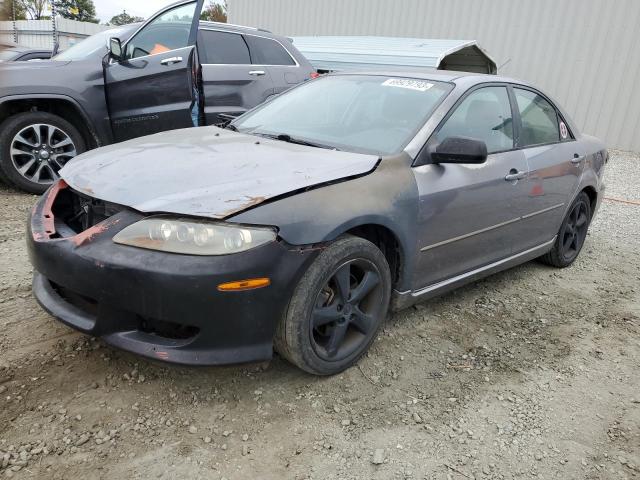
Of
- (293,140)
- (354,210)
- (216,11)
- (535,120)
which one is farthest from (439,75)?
(216,11)

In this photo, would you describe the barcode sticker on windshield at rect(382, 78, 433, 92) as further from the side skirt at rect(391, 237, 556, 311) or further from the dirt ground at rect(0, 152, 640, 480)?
the dirt ground at rect(0, 152, 640, 480)

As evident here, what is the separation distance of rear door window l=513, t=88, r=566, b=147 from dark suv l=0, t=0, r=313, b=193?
8.51 ft

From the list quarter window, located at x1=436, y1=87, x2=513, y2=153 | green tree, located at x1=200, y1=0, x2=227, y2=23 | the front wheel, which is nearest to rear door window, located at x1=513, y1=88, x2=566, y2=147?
quarter window, located at x1=436, y1=87, x2=513, y2=153

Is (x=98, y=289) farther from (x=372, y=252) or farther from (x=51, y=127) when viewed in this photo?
(x=51, y=127)

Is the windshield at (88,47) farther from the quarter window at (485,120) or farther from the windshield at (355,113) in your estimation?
the quarter window at (485,120)

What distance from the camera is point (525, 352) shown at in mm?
3145

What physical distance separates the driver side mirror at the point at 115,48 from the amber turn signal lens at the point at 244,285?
401 cm

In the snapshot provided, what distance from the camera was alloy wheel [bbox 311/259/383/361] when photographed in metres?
2.53

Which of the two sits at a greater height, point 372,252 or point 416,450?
point 372,252

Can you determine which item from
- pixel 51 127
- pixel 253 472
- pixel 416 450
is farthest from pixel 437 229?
pixel 51 127

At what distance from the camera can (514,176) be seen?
3467 millimetres

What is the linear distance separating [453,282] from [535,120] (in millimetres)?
1561

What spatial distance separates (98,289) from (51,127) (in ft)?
11.6

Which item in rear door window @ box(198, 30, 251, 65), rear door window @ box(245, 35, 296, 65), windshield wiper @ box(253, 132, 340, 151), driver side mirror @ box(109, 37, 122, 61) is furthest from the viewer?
rear door window @ box(245, 35, 296, 65)
